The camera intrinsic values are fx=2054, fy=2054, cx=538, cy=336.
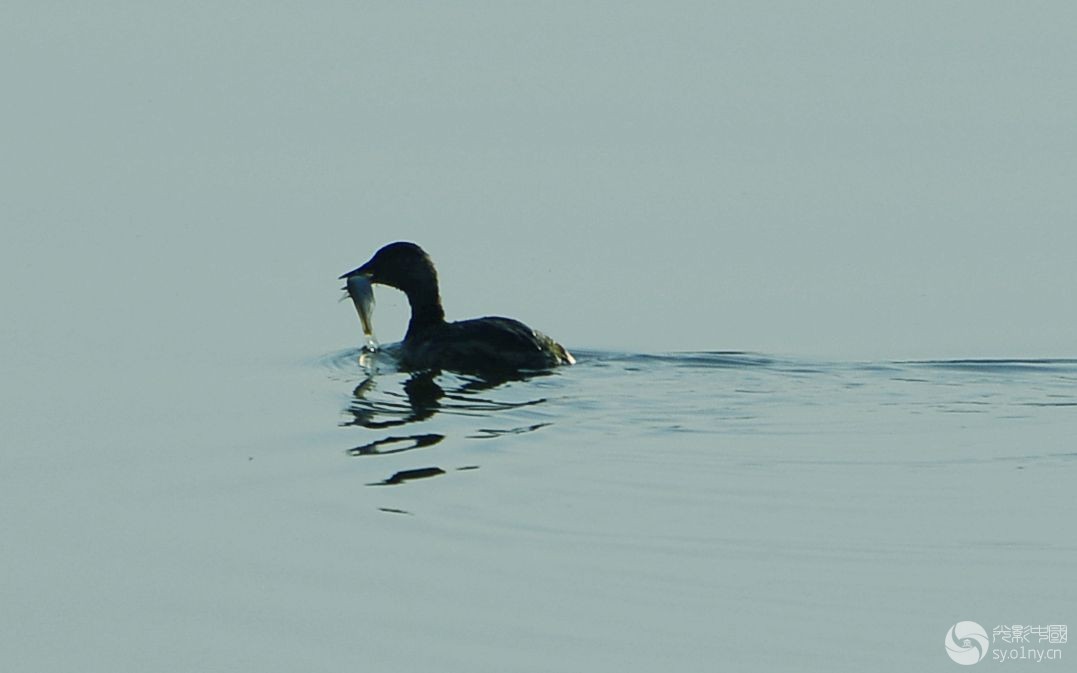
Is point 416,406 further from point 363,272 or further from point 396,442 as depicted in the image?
point 363,272

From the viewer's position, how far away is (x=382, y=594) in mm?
8797

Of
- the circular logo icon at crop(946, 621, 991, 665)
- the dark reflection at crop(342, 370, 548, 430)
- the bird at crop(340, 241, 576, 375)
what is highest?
the bird at crop(340, 241, 576, 375)

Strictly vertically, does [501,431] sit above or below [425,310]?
below

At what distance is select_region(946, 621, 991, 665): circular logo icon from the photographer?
8195mm

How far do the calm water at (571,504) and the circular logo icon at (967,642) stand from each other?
6 centimetres

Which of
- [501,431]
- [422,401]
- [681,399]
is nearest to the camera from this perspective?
[501,431]

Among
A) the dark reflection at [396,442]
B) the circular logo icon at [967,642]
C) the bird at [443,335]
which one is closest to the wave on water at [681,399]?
the dark reflection at [396,442]

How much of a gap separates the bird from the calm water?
0.92 ft

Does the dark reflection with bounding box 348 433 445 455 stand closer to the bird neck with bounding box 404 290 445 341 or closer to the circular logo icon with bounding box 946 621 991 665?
the bird neck with bounding box 404 290 445 341

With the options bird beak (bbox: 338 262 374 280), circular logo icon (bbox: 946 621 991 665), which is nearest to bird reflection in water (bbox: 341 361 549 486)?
bird beak (bbox: 338 262 374 280)

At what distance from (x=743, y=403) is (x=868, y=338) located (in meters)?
2.25

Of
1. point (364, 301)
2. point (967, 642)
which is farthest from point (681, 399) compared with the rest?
point (967, 642)

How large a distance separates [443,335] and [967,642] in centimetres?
675

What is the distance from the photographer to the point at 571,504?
1023 cm
